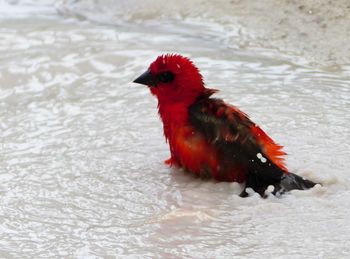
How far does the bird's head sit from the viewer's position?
152 inches

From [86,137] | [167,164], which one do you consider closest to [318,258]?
[167,164]

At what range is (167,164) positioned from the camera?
4.17 m

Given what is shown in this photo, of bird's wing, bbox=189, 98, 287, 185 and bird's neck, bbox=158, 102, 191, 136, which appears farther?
bird's neck, bbox=158, 102, 191, 136

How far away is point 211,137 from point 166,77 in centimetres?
39

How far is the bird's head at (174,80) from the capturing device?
3850 millimetres

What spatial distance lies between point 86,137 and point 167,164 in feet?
2.14

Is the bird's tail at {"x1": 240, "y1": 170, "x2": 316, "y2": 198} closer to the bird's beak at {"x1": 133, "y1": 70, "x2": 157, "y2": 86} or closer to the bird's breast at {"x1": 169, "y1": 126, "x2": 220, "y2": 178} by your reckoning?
the bird's breast at {"x1": 169, "y1": 126, "x2": 220, "y2": 178}

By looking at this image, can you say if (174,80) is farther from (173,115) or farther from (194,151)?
(194,151)

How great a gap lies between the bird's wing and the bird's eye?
21 centimetres

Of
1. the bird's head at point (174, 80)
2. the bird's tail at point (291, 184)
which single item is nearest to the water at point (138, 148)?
the bird's tail at point (291, 184)

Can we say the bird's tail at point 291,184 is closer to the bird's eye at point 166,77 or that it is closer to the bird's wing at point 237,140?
the bird's wing at point 237,140

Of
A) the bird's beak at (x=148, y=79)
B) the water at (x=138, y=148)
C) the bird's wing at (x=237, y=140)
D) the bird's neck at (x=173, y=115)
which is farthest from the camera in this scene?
the bird's beak at (x=148, y=79)

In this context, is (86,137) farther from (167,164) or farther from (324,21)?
(324,21)

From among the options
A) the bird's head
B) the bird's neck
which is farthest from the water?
the bird's head
